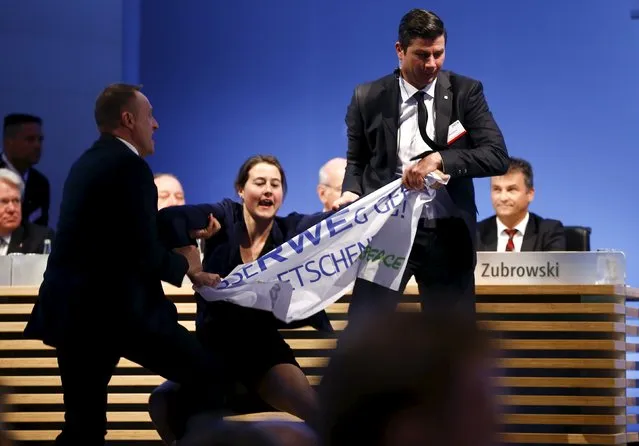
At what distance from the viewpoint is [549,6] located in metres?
9.16

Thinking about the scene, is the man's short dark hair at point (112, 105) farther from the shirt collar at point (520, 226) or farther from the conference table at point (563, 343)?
the shirt collar at point (520, 226)

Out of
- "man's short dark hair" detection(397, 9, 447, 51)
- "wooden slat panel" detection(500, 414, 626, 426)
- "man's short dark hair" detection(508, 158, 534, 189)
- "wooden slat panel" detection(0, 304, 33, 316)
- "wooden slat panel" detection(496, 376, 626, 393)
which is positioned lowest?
"wooden slat panel" detection(500, 414, 626, 426)

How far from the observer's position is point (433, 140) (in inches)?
185

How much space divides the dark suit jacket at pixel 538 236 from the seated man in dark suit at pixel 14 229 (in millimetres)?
2832

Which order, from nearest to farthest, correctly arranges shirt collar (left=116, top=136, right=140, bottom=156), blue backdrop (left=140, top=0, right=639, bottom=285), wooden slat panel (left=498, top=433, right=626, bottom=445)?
shirt collar (left=116, top=136, right=140, bottom=156) → wooden slat panel (left=498, top=433, right=626, bottom=445) → blue backdrop (left=140, top=0, right=639, bottom=285)

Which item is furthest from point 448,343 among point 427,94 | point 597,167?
point 597,167

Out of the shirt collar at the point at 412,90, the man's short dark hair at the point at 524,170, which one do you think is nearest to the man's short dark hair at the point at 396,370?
the shirt collar at the point at 412,90

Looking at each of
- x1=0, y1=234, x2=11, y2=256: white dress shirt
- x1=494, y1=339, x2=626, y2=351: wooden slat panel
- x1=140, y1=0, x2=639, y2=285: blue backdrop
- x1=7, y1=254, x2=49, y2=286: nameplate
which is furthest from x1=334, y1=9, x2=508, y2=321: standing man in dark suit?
x1=140, y1=0, x2=639, y2=285: blue backdrop

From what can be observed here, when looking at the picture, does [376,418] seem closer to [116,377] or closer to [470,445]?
[470,445]

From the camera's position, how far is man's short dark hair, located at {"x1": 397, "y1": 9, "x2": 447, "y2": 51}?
455 cm

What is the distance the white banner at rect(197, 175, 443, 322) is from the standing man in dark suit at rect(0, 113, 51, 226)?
12.7 feet

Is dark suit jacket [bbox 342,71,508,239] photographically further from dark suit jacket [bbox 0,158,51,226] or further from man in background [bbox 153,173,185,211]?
dark suit jacket [bbox 0,158,51,226]

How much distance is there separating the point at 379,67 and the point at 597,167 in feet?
6.34

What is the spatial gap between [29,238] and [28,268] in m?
1.51
